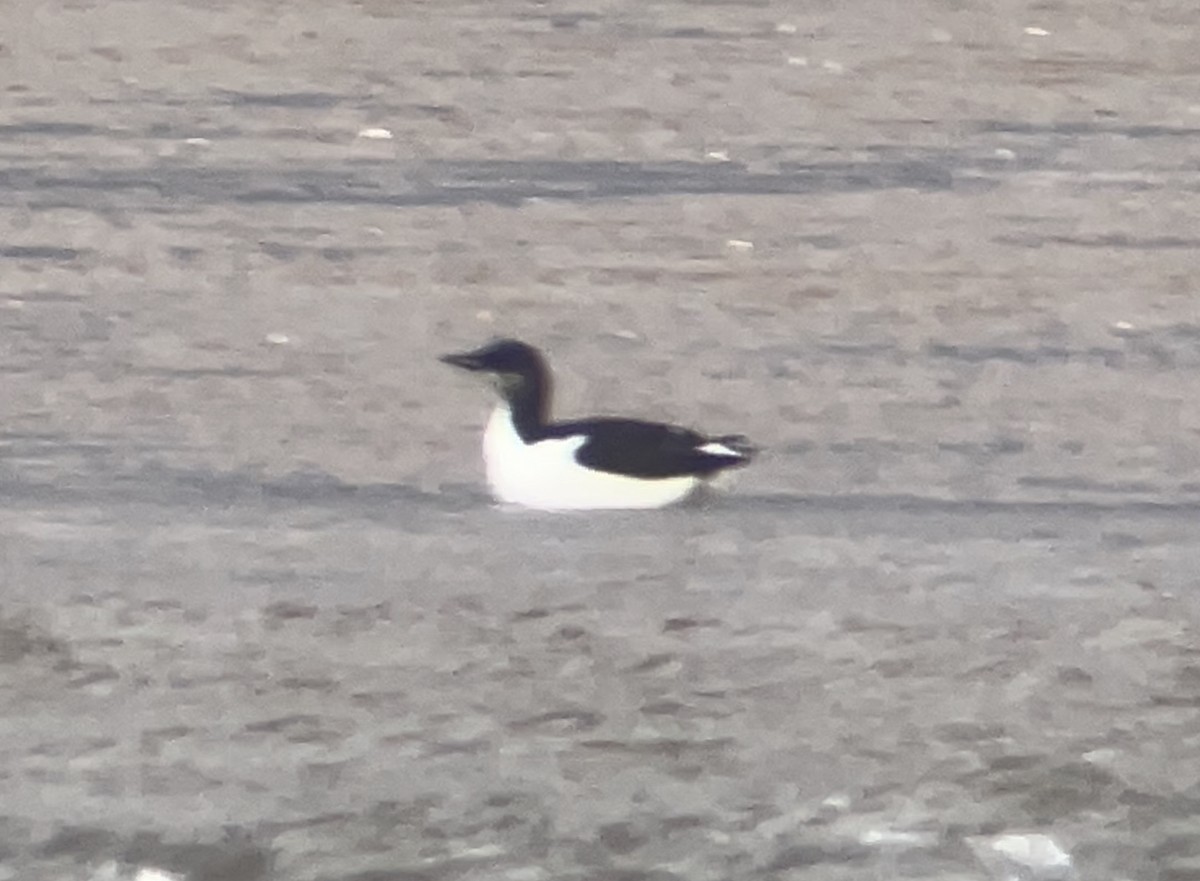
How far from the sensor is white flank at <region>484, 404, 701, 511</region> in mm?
484

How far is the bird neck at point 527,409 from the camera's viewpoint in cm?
48

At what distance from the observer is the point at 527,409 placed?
1.58 feet

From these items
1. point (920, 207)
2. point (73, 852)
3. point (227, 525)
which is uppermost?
point (920, 207)

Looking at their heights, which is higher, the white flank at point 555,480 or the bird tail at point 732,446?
the bird tail at point 732,446

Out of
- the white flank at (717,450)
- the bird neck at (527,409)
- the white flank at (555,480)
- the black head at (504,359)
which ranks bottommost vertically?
the white flank at (555,480)

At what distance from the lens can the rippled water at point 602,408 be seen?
1.62 feet

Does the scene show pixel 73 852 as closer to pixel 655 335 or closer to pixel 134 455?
pixel 134 455

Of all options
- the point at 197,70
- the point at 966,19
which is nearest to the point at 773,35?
the point at 966,19

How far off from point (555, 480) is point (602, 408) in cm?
3

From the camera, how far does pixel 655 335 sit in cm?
50

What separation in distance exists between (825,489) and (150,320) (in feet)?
0.77

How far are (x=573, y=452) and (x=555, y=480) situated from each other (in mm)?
13

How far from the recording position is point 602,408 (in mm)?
496

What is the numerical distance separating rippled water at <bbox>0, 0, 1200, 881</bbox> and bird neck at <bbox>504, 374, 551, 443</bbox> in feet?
0.05
